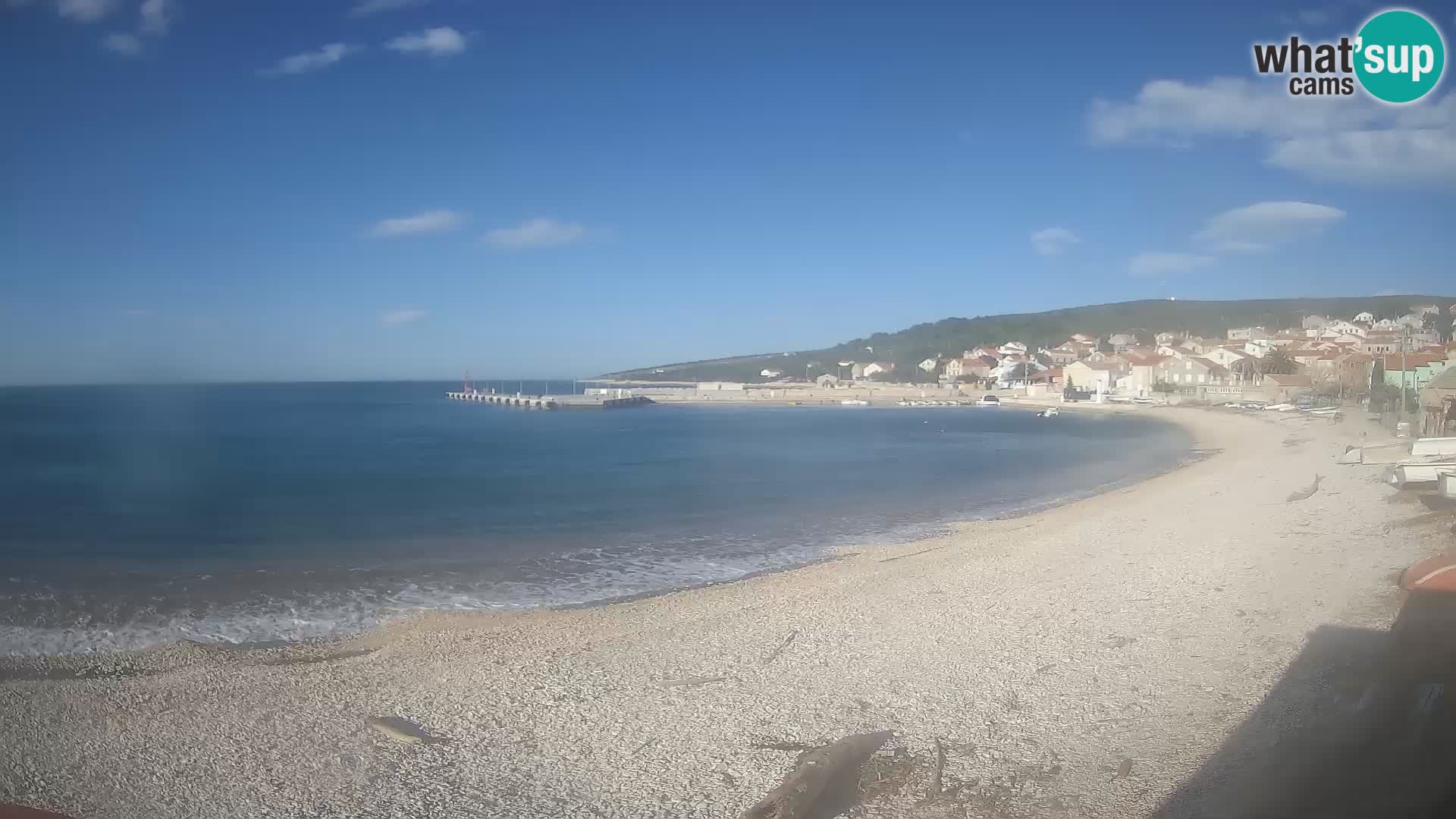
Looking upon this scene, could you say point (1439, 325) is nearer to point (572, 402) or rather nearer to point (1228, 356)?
point (1228, 356)

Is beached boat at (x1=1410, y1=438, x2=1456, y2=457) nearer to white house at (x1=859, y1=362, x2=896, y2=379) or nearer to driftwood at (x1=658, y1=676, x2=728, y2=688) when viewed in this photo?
driftwood at (x1=658, y1=676, x2=728, y2=688)

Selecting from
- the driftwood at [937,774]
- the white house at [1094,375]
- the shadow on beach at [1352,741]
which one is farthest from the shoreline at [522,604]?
the white house at [1094,375]

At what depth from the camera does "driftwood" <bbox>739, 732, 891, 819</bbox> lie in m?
4.36

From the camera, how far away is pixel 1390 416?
29.3 m

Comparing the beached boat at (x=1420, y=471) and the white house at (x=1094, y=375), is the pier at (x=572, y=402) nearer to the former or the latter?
the white house at (x=1094, y=375)

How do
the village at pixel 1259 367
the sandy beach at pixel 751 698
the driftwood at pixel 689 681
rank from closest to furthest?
the sandy beach at pixel 751 698
the driftwood at pixel 689 681
the village at pixel 1259 367

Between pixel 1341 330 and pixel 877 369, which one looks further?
pixel 877 369

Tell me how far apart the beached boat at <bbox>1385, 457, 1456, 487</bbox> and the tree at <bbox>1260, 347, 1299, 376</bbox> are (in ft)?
157

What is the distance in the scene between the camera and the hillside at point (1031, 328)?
83.6 metres

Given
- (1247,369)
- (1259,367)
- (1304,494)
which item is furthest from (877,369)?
(1304,494)

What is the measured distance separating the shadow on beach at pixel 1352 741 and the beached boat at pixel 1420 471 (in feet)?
Answer: 26.0

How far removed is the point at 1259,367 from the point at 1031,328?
75380 mm

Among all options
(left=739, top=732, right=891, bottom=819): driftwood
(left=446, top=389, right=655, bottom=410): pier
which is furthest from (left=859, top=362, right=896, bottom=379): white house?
(left=739, top=732, right=891, bottom=819): driftwood

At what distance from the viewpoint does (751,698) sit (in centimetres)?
605
